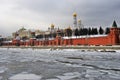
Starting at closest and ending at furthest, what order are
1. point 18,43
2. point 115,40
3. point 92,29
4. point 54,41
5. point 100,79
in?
point 100,79 < point 115,40 < point 92,29 < point 54,41 < point 18,43

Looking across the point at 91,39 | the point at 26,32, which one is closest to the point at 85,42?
the point at 91,39

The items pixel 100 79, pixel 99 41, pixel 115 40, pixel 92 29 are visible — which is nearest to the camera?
pixel 100 79

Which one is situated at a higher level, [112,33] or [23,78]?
[112,33]

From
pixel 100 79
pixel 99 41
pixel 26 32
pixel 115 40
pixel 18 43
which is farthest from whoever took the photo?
Result: pixel 26 32

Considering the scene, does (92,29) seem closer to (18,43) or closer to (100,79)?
(18,43)

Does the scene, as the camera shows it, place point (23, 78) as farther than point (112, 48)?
No

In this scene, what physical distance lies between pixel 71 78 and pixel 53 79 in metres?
1.02

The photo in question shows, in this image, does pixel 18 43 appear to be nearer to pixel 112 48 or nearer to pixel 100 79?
pixel 112 48

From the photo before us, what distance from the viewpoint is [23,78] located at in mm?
12320

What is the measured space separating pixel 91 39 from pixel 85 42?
3.27m

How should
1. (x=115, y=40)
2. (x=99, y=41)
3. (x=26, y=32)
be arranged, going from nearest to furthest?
(x=115, y=40) → (x=99, y=41) → (x=26, y=32)

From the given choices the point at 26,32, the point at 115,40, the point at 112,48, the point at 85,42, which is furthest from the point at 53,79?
the point at 26,32

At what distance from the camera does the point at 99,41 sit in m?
55.4

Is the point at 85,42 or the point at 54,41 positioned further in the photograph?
the point at 54,41
